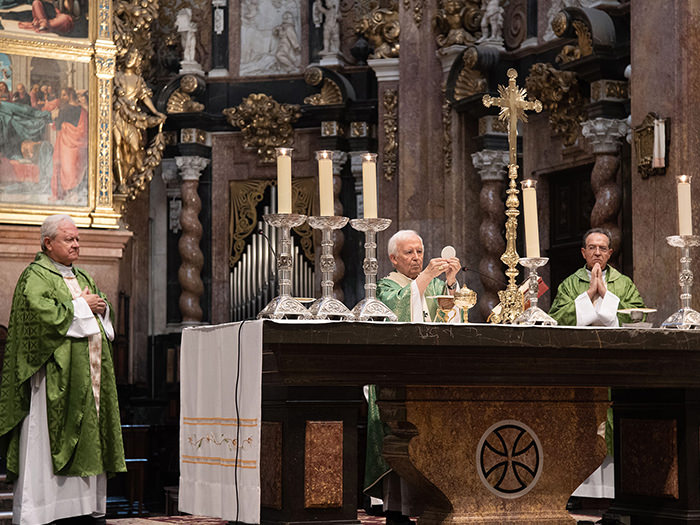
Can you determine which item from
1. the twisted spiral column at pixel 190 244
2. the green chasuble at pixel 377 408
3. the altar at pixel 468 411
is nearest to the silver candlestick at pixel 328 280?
the altar at pixel 468 411

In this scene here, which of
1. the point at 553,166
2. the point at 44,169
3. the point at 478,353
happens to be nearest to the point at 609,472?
the point at 478,353

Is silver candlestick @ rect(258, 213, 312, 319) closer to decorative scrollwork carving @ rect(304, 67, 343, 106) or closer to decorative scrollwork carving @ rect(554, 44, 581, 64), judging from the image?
decorative scrollwork carving @ rect(554, 44, 581, 64)

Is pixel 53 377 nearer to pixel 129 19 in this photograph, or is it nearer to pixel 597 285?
pixel 597 285

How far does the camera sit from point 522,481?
610 centimetres

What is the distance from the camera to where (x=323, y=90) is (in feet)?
51.5

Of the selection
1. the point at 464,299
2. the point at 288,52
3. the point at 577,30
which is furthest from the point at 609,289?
the point at 288,52

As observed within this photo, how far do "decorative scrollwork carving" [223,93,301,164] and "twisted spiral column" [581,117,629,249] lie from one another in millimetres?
5011

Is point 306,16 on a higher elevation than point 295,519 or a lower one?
higher

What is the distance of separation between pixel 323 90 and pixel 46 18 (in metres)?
4.53

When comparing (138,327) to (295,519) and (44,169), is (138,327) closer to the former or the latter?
(44,169)

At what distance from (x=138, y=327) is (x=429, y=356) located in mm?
11133

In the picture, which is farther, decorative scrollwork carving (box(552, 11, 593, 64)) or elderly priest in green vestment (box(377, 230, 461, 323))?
decorative scrollwork carving (box(552, 11, 593, 64))

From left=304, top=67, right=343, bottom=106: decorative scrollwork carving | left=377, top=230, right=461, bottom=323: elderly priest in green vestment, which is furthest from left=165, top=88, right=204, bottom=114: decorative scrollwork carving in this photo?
left=377, top=230, right=461, bottom=323: elderly priest in green vestment

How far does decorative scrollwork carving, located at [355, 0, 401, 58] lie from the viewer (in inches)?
573
